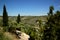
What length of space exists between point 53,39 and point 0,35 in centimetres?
806

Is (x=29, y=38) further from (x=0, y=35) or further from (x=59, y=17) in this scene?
(x=59, y=17)

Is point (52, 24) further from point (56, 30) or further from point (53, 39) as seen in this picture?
point (53, 39)

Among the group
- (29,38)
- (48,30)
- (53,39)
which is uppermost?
(48,30)

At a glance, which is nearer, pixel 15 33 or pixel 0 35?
pixel 0 35

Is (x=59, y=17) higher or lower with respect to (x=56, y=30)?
higher

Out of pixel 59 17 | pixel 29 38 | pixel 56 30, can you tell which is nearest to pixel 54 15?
pixel 59 17

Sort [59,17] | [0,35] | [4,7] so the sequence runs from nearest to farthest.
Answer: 1. [59,17]
2. [0,35]
3. [4,7]

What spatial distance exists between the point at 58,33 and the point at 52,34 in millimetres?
382

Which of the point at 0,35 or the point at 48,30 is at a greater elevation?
the point at 48,30

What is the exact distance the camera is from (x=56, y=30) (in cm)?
757

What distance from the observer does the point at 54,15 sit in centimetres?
824

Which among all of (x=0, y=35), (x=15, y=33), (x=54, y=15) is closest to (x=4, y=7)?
(x=15, y=33)

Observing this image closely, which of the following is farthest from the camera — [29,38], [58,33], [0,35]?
[29,38]

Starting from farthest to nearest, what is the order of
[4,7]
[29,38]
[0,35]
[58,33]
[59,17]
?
1. [4,7]
2. [29,38]
3. [0,35]
4. [59,17]
5. [58,33]
